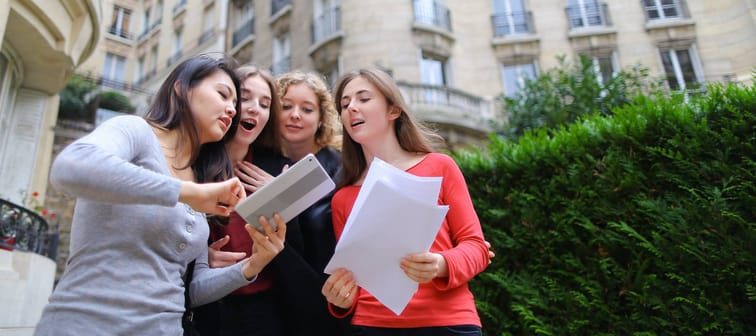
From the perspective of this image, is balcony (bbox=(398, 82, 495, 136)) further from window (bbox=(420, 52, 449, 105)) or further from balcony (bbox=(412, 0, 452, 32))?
balcony (bbox=(412, 0, 452, 32))

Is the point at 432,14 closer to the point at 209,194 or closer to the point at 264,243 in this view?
the point at 264,243

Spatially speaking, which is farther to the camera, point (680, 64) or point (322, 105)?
point (680, 64)

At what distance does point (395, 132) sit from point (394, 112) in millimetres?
125

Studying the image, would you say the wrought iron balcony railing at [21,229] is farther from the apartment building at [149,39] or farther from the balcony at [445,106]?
the apartment building at [149,39]

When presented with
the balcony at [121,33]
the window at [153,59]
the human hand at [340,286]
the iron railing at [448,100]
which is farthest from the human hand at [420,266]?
the balcony at [121,33]

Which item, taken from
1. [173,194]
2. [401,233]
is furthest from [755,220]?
[173,194]

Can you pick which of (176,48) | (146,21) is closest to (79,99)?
(176,48)

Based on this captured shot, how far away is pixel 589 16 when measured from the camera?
14922 mm

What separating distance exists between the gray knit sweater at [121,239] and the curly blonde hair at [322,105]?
131cm

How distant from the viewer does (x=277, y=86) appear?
2689 mm

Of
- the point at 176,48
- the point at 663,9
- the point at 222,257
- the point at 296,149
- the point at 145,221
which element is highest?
the point at 176,48

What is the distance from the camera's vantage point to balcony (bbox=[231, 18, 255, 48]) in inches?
707

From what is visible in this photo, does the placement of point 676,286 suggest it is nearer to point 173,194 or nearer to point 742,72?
point 173,194

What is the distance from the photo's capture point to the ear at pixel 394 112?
2.37 m
